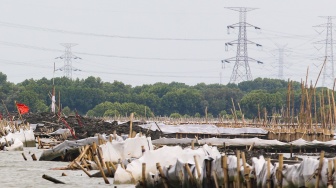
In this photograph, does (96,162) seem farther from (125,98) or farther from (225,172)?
(125,98)

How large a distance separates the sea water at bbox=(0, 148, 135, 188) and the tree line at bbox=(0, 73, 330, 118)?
70.8 m

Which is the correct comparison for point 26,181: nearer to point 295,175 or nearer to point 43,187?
point 43,187

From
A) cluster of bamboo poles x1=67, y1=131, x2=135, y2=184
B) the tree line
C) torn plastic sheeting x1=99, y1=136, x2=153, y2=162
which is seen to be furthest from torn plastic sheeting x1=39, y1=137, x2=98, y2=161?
the tree line

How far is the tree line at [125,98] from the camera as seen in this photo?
10538cm

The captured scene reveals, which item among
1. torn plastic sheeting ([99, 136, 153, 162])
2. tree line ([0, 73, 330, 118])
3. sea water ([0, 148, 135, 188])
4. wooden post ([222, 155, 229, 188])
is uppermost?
tree line ([0, 73, 330, 118])

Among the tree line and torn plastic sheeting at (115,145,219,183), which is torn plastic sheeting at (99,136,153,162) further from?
the tree line

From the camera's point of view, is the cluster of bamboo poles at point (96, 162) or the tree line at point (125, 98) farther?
the tree line at point (125, 98)

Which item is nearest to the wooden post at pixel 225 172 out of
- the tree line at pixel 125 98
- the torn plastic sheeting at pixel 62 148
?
the torn plastic sheeting at pixel 62 148

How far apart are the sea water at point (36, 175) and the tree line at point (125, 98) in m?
70.8

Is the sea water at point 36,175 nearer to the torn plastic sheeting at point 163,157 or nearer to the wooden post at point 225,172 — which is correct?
the torn plastic sheeting at point 163,157

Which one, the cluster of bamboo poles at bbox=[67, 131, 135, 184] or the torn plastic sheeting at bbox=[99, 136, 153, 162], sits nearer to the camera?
the cluster of bamboo poles at bbox=[67, 131, 135, 184]

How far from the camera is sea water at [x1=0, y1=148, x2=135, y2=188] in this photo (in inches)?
965

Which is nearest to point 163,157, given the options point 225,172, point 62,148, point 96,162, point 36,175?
point 96,162

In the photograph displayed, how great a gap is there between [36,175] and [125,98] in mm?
92498
